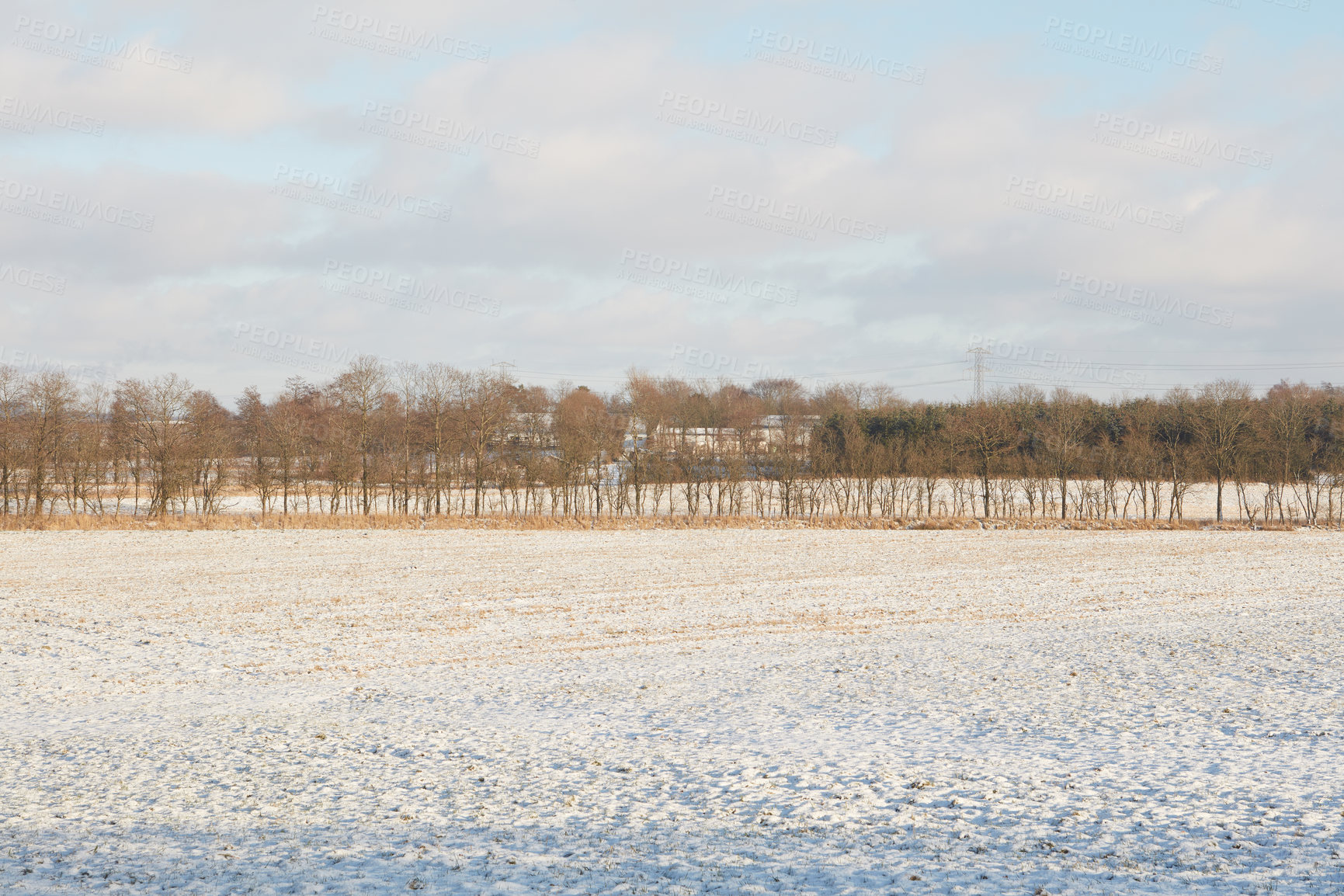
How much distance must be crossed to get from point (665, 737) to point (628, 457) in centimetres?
5489

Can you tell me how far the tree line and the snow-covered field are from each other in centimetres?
3157

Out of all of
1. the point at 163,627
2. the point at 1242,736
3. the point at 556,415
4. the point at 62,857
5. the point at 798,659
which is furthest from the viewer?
the point at 556,415

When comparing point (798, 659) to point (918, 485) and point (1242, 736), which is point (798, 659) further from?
point (918, 485)

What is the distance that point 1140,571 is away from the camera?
3372cm

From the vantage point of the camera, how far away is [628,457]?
6738 cm

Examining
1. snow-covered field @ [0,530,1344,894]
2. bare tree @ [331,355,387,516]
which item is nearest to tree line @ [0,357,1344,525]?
bare tree @ [331,355,387,516]

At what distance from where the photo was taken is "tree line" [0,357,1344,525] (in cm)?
5706

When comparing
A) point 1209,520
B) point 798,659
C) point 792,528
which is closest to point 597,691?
point 798,659

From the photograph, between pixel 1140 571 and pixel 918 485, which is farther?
pixel 918 485

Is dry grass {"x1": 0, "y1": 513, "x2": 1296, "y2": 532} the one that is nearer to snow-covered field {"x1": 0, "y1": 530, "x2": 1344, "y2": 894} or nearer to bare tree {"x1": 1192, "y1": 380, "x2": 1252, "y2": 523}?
bare tree {"x1": 1192, "y1": 380, "x2": 1252, "y2": 523}

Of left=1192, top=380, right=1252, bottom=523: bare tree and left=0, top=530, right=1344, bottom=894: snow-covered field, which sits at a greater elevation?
left=1192, top=380, right=1252, bottom=523: bare tree

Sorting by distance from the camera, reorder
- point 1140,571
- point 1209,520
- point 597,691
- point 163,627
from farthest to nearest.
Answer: point 1209,520, point 1140,571, point 163,627, point 597,691

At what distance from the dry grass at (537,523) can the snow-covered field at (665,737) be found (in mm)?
20262

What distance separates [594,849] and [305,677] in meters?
10.5
